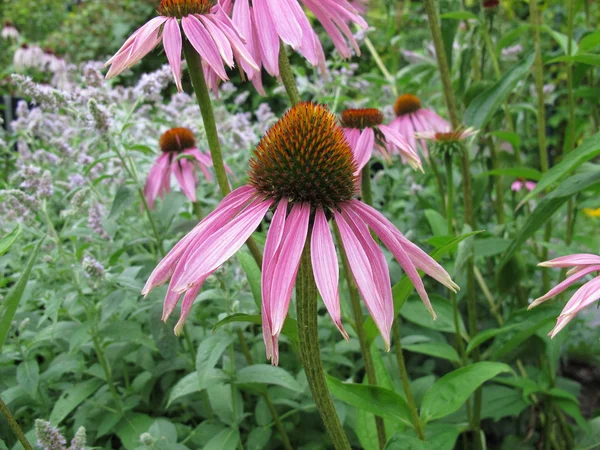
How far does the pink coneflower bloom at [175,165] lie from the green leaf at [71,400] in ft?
1.55

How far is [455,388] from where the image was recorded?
1032 millimetres

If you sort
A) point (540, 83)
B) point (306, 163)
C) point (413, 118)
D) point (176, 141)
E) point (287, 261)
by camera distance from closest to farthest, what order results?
1. point (287, 261)
2. point (306, 163)
3. point (540, 83)
4. point (176, 141)
5. point (413, 118)

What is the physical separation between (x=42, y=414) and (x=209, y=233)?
37.4 inches

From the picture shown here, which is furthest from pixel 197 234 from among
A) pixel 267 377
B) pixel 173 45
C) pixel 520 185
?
pixel 520 185

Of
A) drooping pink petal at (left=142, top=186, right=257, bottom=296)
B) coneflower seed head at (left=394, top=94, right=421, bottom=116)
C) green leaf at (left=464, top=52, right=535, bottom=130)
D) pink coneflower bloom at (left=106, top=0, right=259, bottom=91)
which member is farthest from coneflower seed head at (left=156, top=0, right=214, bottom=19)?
coneflower seed head at (left=394, top=94, right=421, bottom=116)

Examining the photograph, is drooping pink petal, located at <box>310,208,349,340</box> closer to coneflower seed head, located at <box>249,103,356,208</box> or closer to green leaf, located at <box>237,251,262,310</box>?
coneflower seed head, located at <box>249,103,356,208</box>

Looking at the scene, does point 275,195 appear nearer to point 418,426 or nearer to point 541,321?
point 418,426

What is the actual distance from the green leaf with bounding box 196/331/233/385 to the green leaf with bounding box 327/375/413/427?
0.28m

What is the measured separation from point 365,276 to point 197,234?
24cm

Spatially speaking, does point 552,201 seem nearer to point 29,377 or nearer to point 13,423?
point 13,423

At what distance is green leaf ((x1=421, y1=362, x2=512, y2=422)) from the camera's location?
1.00m

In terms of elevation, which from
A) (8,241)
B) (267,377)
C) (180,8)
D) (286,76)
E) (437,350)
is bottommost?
(437,350)

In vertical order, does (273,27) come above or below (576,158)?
above

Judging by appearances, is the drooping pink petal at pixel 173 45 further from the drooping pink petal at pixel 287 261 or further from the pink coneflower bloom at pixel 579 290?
the pink coneflower bloom at pixel 579 290
